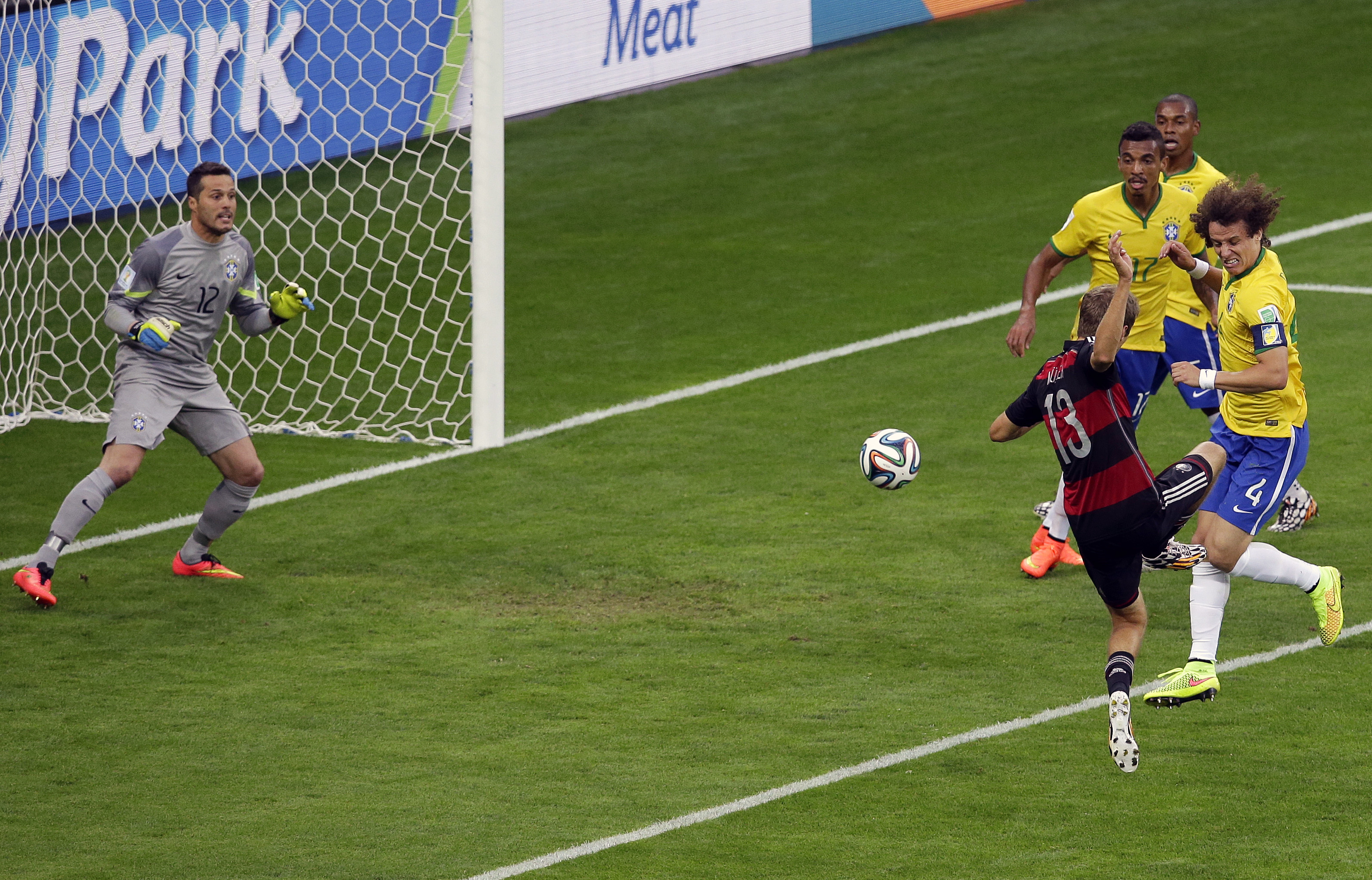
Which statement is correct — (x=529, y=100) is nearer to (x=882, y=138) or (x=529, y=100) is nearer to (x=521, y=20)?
(x=521, y=20)

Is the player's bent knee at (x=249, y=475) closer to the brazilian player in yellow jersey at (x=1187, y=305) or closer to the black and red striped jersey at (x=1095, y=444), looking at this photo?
the black and red striped jersey at (x=1095, y=444)

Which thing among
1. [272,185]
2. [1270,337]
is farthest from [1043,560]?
[272,185]

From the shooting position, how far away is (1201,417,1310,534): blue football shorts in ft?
23.3

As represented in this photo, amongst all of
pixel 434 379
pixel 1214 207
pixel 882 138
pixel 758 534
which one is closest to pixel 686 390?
pixel 434 379

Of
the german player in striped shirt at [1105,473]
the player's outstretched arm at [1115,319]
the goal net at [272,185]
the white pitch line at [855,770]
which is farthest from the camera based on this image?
the goal net at [272,185]

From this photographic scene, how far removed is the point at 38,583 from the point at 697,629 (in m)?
3.01

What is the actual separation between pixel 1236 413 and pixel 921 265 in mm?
7190

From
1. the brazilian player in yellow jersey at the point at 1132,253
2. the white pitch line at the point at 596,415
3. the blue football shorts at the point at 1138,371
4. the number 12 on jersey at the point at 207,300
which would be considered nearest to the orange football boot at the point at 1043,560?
the brazilian player in yellow jersey at the point at 1132,253

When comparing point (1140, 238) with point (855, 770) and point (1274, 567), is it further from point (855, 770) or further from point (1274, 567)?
point (855, 770)

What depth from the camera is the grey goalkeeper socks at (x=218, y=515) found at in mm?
8805

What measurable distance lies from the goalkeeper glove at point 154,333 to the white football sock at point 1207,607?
458cm

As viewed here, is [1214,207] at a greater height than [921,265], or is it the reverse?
[1214,207]

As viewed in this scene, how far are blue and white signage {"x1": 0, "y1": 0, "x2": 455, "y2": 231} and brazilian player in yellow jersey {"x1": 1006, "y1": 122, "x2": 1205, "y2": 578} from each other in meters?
4.96

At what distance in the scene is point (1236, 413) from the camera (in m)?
7.25
